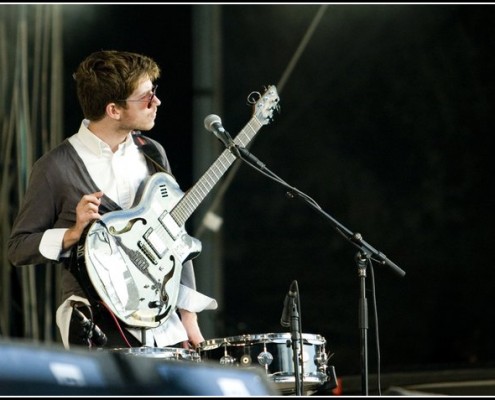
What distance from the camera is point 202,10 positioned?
17.2ft

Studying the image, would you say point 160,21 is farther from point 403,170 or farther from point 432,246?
point 432,246

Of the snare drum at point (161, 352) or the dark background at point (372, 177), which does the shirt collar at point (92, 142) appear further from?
the dark background at point (372, 177)

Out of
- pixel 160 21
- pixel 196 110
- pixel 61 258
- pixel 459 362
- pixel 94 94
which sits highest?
pixel 160 21

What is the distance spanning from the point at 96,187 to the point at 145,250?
25cm

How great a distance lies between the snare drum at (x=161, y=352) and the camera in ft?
8.38

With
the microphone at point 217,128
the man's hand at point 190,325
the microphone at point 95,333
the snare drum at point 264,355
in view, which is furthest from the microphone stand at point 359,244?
the microphone at point 95,333

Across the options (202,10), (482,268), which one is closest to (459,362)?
(482,268)

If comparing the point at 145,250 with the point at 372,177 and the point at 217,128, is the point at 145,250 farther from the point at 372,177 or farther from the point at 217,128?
the point at 372,177

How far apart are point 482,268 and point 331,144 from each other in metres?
1.20

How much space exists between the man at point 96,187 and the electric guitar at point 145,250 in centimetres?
4

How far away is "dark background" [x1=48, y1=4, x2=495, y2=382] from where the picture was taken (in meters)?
5.44

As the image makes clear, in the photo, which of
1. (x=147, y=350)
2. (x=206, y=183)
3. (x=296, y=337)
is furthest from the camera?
(x=206, y=183)

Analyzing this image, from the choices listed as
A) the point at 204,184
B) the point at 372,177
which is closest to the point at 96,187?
the point at 204,184

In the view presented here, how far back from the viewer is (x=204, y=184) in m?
3.05
